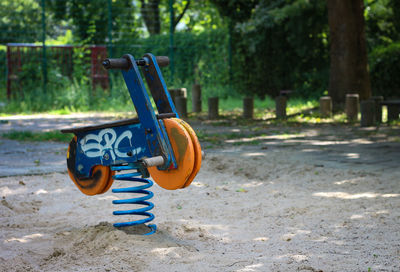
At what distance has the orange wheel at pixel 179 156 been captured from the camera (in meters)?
3.48

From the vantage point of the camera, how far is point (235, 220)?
460cm

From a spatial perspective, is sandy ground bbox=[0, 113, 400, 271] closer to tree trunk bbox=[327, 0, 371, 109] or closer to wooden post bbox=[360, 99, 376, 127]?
wooden post bbox=[360, 99, 376, 127]

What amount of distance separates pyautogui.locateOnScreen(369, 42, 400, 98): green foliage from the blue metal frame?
39.6 feet

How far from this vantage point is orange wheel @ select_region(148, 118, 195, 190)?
3477mm

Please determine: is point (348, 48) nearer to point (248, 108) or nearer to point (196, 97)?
point (248, 108)

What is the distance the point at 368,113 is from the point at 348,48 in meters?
2.64

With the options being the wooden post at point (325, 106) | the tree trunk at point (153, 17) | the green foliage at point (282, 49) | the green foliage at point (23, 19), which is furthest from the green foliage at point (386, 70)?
the tree trunk at point (153, 17)

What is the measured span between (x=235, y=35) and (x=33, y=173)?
42.4 ft

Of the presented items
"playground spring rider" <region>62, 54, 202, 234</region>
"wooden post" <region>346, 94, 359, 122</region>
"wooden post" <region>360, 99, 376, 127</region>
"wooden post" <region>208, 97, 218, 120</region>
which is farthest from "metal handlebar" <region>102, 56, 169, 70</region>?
"wooden post" <region>346, 94, 359, 122</region>

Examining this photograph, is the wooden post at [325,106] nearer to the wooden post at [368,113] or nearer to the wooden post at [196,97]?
the wooden post at [368,113]

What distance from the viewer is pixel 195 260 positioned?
3471 millimetres

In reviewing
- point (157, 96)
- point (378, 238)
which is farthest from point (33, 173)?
point (378, 238)

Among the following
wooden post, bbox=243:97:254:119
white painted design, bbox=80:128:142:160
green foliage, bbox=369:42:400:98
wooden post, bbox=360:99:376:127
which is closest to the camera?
white painted design, bbox=80:128:142:160

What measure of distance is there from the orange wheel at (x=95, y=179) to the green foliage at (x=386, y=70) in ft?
40.2
